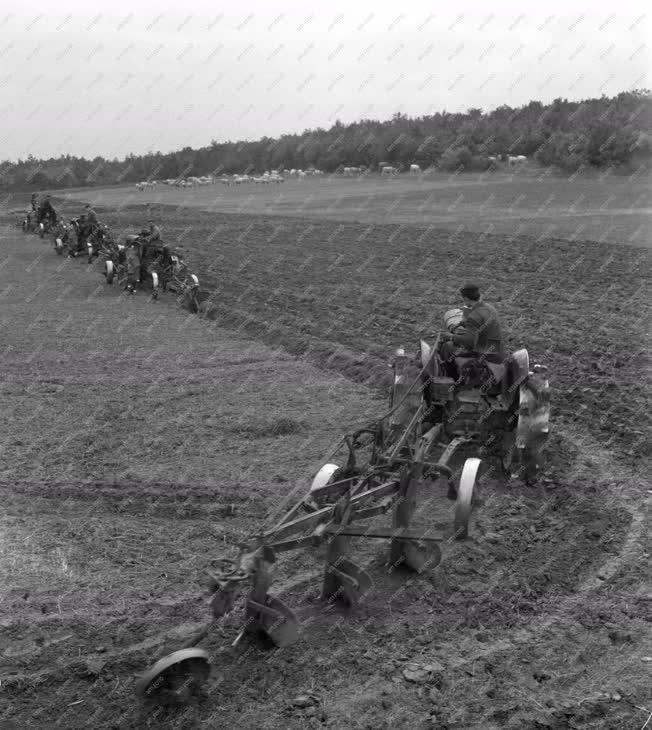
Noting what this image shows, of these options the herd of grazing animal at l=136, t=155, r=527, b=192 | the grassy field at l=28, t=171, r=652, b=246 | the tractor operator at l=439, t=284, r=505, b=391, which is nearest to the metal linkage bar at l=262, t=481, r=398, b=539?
the tractor operator at l=439, t=284, r=505, b=391

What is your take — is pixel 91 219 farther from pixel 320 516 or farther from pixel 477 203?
pixel 320 516

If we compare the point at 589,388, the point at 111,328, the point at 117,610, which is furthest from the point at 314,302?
the point at 117,610

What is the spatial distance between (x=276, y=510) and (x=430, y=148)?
58975 millimetres

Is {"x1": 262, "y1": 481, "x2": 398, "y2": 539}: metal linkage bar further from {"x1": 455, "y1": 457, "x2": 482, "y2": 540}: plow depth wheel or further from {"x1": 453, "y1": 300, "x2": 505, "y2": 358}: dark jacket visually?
{"x1": 453, "y1": 300, "x2": 505, "y2": 358}: dark jacket

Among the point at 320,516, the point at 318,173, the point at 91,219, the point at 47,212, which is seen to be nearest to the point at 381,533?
the point at 320,516

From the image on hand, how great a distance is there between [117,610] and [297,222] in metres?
29.1

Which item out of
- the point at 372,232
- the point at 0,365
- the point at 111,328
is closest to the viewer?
the point at 0,365

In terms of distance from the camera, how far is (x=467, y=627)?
541 centimetres

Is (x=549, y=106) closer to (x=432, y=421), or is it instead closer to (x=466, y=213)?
(x=466, y=213)

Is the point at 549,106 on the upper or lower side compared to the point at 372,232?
upper

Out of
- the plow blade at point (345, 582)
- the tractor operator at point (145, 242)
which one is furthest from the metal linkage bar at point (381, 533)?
the tractor operator at point (145, 242)

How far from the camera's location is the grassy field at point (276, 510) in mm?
4801

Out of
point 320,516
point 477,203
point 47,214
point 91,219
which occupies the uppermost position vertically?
point 47,214

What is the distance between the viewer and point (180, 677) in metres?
4.63
